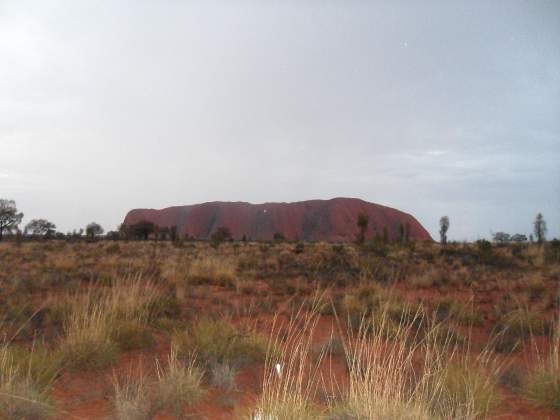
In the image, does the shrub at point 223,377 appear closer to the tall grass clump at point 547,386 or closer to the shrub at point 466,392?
the shrub at point 466,392

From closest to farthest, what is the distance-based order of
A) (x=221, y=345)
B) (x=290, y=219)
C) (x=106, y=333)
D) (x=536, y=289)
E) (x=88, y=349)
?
1. (x=88, y=349)
2. (x=221, y=345)
3. (x=106, y=333)
4. (x=536, y=289)
5. (x=290, y=219)

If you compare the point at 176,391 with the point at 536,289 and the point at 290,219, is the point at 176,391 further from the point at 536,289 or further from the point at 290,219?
the point at 290,219

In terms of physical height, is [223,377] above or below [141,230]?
below

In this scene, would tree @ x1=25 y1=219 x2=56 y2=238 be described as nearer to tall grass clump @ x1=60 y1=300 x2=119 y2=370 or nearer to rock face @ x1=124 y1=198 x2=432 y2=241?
rock face @ x1=124 y1=198 x2=432 y2=241

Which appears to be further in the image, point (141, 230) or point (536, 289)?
point (141, 230)

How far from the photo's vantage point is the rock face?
323ft

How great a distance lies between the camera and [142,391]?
397 cm

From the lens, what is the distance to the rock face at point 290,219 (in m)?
98.6

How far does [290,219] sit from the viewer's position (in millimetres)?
104125

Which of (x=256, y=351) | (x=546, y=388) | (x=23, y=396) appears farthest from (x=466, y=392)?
(x=23, y=396)

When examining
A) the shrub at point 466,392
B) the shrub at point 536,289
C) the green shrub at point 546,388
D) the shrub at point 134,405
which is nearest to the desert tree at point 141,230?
the shrub at point 536,289

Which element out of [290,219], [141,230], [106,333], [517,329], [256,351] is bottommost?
[517,329]

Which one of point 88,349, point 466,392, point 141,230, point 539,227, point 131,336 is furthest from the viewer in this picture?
point 141,230

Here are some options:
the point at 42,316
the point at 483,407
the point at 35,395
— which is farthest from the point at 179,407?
the point at 42,316
